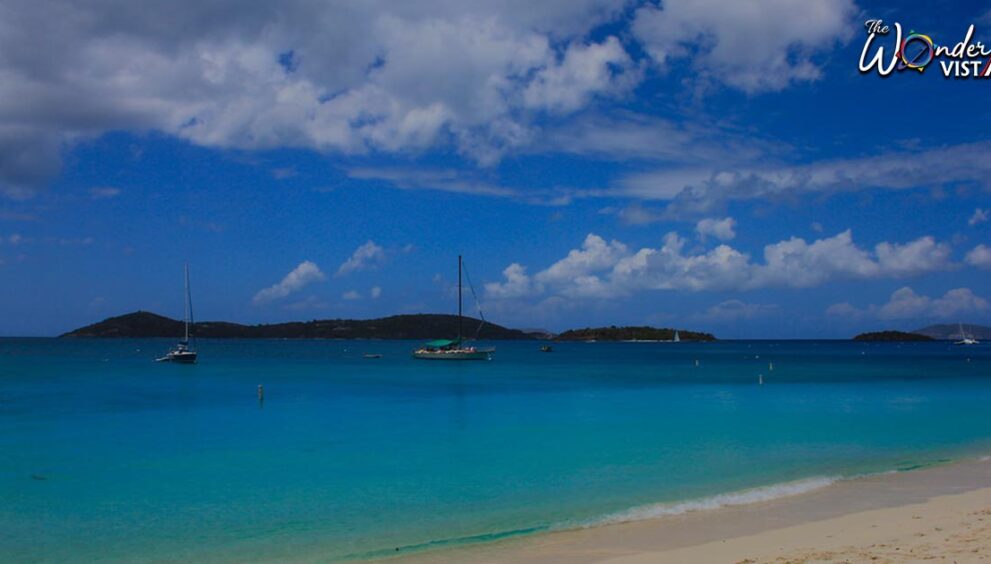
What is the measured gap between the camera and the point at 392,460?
21125mm

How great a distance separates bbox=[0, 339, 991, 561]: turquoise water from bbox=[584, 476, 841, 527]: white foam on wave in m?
0.14

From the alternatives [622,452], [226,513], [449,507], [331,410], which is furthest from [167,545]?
[331,410]

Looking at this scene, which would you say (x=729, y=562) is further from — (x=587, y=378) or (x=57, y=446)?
(x=587, y=378)

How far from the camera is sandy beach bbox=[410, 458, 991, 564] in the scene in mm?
10359

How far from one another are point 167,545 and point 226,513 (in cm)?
216

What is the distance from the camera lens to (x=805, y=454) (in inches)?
868

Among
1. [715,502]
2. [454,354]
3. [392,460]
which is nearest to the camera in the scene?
[715,502]

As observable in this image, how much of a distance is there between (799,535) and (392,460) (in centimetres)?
1205

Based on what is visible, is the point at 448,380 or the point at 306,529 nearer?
the point at 306,529

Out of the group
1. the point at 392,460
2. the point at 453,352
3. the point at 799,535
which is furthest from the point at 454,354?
the point at 799,535

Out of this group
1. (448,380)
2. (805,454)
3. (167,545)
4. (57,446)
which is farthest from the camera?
(448,380)

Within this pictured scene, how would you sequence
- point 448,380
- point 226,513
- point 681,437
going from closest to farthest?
point 226,513 < point 681,437 < point 448,380

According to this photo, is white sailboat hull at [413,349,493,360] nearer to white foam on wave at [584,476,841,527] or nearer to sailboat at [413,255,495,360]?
sailboat at [413,255,495,360]

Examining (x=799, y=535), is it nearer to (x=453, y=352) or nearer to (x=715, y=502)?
(x=715, y=502)
